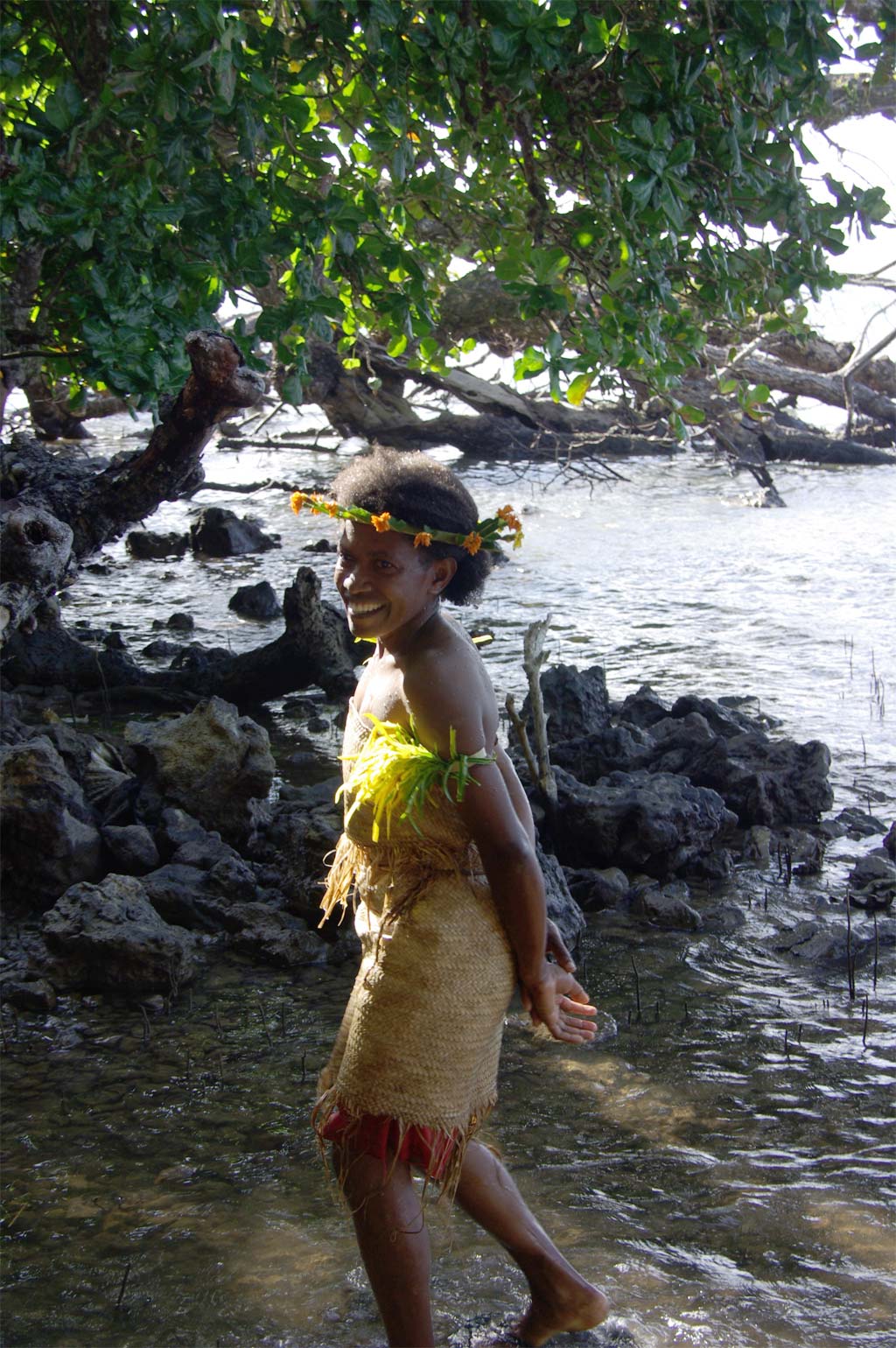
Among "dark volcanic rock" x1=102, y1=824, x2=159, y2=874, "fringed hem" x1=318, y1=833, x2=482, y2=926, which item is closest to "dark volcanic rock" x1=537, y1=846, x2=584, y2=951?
"dark volcanic rock" x1=102, y1=824, x2=159, y2=874

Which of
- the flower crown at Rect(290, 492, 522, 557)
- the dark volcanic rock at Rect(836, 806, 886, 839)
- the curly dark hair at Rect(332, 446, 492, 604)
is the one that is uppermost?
the curly dark hair at Rect(332, 446, 492, 604)

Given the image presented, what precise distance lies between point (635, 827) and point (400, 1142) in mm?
3613

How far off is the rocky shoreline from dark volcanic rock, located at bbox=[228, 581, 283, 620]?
157 inches

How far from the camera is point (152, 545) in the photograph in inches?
590

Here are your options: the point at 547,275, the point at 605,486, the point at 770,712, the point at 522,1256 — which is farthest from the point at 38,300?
the point at 605,486

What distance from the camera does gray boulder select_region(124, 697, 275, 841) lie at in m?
6.28

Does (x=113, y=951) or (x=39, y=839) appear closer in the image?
(x=113, y=951)

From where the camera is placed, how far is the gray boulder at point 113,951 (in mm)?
4824

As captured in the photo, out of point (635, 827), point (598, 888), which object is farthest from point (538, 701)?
point (598, 888)

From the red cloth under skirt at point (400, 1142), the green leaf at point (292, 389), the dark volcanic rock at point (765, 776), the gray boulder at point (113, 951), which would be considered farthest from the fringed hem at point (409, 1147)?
the dark volcanic rock at point (765, 776)

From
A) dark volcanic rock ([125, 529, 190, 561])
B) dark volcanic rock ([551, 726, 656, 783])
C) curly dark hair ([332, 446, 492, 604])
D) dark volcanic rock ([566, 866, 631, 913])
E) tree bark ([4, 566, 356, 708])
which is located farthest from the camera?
dark volcanic rock ([125, 529, 190, 561])

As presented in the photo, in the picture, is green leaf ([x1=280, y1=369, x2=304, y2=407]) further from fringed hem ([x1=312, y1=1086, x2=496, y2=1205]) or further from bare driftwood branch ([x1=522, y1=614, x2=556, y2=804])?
fringed hem ([x1=312, y1=1086, x2=496, y2=1205])

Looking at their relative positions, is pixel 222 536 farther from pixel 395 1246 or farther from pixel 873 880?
pixel 395 1246

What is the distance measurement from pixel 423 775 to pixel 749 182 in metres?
3.62
